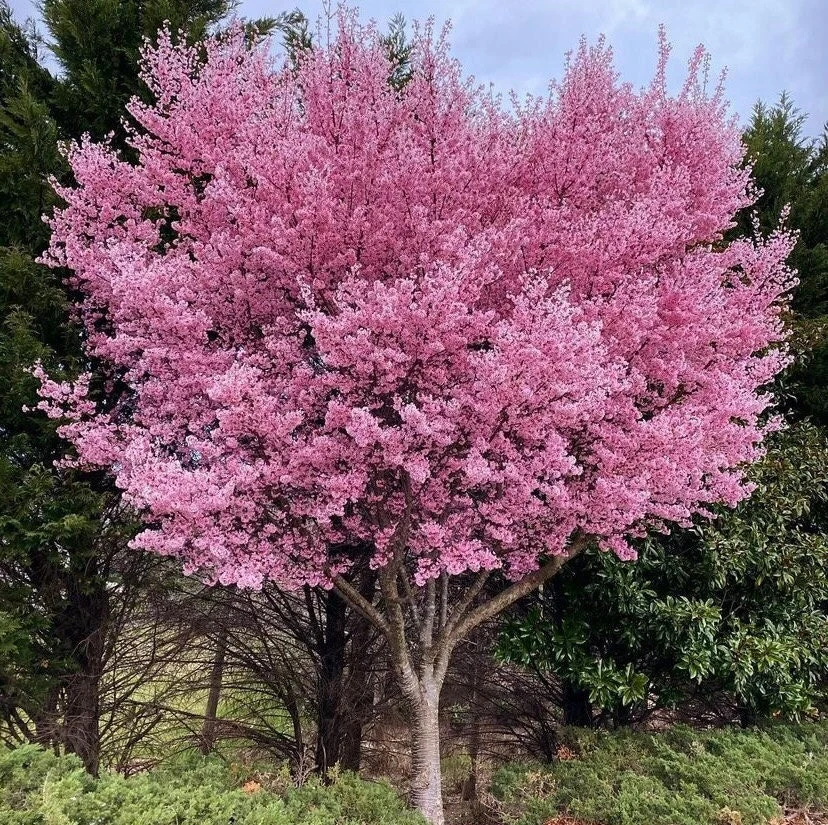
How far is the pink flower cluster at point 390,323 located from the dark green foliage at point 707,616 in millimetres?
777

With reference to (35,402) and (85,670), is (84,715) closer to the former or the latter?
(85,670)

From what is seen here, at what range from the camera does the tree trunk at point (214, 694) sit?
6453mm

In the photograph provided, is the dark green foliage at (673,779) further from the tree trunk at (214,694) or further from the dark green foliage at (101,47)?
the dark green foliage at (101,47)

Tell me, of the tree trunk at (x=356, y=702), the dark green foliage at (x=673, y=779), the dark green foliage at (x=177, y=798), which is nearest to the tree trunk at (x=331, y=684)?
the tree trunk at (x=356, y=702)

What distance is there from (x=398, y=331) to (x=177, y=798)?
2.80 metres

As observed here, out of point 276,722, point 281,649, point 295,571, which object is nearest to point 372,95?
point 295,571

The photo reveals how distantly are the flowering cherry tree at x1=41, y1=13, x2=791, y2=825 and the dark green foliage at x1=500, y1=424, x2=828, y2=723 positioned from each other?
2.52ft

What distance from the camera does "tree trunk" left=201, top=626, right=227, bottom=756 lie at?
6.45 metres

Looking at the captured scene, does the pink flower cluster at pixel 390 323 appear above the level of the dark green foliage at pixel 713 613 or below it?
above

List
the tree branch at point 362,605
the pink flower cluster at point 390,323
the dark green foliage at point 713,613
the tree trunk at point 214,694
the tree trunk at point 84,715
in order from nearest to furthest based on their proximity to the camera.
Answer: the pink flower cluster at point 390,323 → the tree branch at point 362,605 → the tree trunk at point 84,715 → the dark green foliage at point 713,613 → the tree trunk at point 214,694

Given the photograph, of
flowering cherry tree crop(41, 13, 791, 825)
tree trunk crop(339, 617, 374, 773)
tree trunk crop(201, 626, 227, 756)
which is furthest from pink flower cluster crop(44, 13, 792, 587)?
tree trunk crop(201, 626, 227, 756)

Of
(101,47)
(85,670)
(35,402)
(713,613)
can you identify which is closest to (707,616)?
(713,613)

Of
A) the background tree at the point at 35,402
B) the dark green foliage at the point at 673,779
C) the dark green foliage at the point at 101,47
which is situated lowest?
the dark green foliage at the point at 673,779

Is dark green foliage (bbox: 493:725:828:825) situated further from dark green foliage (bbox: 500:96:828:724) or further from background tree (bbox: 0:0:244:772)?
background tree (bbox: 0:0:244:772)
